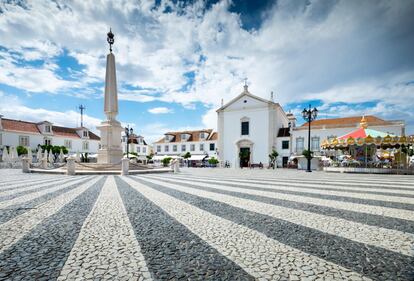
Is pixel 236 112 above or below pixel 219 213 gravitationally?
above

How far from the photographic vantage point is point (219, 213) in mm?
4426

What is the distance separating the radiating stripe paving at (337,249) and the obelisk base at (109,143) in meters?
15.8

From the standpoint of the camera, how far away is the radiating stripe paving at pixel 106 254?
7.07 feet

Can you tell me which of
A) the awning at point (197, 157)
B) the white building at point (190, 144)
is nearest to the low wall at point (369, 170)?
the awning at point (197, 157)

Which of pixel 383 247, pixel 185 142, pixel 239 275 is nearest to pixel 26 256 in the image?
pixel 239 275

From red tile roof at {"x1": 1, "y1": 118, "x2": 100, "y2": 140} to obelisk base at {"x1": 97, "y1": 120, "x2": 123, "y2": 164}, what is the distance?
29552mm

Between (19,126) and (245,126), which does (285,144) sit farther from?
(19,126)

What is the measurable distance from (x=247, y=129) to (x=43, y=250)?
34.9 metres

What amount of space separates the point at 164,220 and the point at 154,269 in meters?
1.75

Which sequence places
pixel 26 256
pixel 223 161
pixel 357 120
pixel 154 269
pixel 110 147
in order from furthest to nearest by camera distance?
pixel 223 161
pixel 357 120
pixel 110 147
pixel 26 256
pixel 154 269

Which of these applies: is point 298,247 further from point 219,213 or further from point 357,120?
point 357,120

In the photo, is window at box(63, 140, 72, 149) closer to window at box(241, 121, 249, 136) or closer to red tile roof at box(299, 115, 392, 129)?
window at box(241, 121, 249, 136)

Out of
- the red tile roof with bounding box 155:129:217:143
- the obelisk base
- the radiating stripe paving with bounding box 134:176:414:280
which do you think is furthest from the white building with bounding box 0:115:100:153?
the radiating stripe paving with bounding box 134:176:414:280

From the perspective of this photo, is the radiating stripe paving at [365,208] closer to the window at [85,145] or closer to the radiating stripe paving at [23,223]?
the radiating stripe paving at [23,223]
